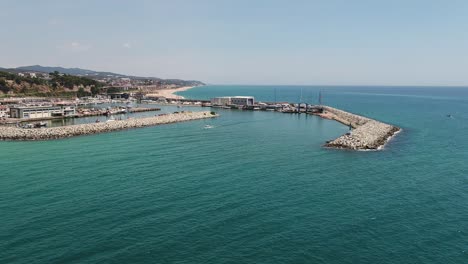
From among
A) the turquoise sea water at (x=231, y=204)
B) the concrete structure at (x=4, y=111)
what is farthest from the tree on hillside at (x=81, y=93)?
the turquoise sea water at (x=231, y=204)

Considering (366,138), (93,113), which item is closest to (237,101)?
(93,113)

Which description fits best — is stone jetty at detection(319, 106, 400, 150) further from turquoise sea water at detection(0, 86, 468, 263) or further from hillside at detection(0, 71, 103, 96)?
hillside at detection(0, 71, 103, 96)

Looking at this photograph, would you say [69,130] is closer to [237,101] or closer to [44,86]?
[237,101]

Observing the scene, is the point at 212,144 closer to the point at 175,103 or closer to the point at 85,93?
the point at 175,103

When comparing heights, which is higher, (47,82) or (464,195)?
(47,82)

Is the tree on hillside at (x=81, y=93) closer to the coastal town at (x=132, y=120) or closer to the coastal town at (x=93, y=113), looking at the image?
the coastal town at (x=93, y=113)

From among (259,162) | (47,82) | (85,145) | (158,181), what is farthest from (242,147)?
(47,82)
